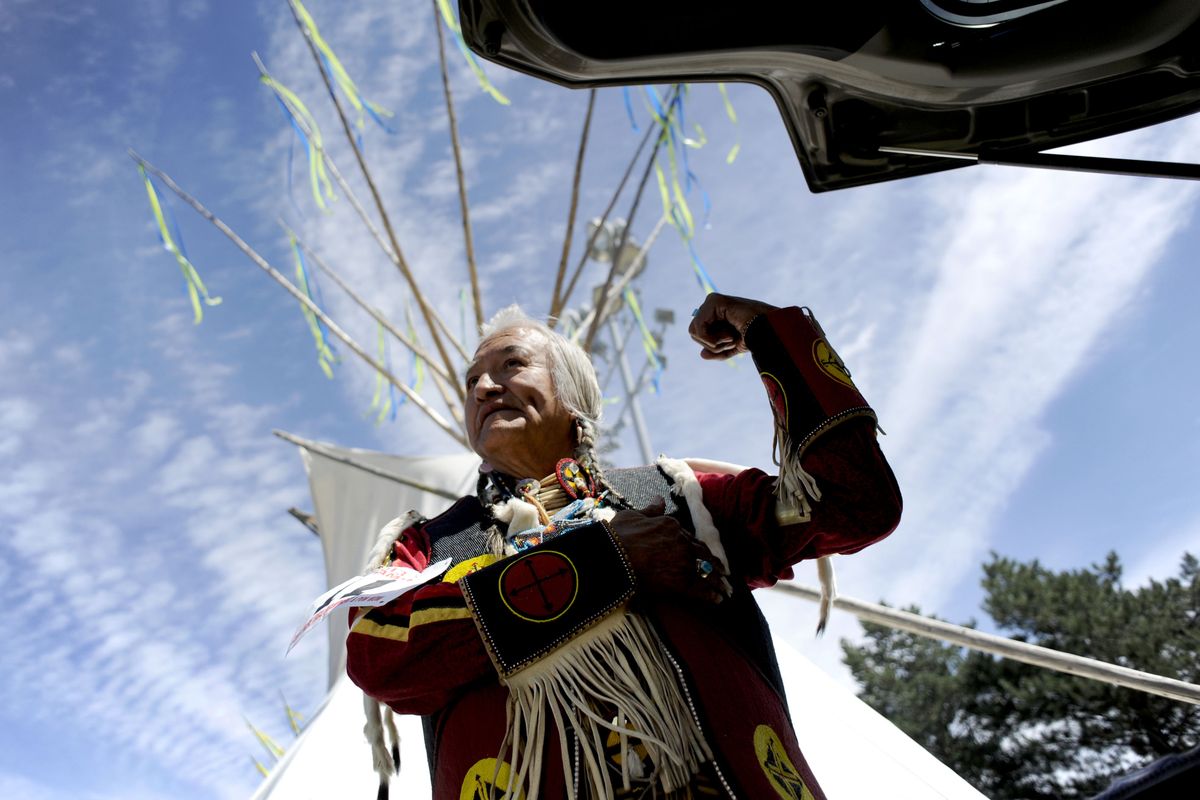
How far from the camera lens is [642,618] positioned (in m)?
1.18

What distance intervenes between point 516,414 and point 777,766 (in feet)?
2.41

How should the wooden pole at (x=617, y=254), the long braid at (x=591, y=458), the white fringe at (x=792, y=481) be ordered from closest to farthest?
the white fringe at (x=792, y=481) < the long braid at (x=591, y=458) < the wooden pole at (x=617, y=254)

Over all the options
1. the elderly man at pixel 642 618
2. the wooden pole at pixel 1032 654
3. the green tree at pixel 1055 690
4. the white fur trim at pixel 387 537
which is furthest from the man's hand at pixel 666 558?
the green tree at pixel 1055 690

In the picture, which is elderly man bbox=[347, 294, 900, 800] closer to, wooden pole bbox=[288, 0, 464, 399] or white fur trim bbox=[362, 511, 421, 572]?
white fur trim bbox=[362, 511, 421, 572]

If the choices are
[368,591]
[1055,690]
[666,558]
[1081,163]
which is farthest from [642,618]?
[1055,690]

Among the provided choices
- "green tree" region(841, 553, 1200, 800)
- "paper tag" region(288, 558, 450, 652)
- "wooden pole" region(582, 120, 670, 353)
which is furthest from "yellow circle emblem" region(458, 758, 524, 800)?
"green tree" region(841, 553, 1200, 800)

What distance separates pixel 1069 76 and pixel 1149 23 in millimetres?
89

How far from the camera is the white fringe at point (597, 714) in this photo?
1021 millimetres

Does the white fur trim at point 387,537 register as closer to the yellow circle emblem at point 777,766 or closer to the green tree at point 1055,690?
the yellow circle emblem at point 777,766

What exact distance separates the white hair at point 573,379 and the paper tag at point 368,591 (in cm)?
42

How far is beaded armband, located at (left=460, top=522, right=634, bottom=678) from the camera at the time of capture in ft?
3.56

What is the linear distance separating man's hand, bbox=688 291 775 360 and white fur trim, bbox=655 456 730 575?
21 centimetres

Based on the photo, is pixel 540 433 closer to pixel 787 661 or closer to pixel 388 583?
pixel 388 583

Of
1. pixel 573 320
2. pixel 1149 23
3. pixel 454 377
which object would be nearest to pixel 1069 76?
pixel 1149 23
